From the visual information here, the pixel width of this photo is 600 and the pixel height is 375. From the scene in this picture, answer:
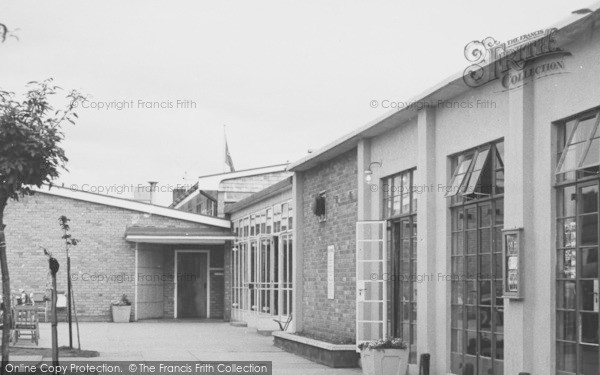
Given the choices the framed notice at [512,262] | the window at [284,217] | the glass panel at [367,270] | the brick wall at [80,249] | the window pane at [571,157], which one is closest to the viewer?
the window pane at [571,157]

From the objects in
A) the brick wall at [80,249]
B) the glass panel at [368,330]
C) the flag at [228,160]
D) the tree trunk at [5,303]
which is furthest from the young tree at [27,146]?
the flag at [228,160]

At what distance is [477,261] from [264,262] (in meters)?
14.8

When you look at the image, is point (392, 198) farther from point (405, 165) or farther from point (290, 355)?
point (290, 355)

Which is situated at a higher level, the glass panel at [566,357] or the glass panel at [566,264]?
the glass panel at [566,264]

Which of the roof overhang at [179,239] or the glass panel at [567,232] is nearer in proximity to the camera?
the glass panel at [567,232]

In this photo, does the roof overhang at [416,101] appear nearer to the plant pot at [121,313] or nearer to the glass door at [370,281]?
the glass door at [370,281]

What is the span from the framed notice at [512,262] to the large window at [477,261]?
667 mm

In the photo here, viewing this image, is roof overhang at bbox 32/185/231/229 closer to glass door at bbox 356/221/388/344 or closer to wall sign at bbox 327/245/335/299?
wall sign at bbox 327/245/335/299

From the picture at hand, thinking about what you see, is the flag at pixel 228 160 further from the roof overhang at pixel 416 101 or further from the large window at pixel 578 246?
the large window at pixel 578 246

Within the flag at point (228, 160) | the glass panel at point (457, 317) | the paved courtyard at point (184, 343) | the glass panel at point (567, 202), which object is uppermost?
the flag at point (228, 160)

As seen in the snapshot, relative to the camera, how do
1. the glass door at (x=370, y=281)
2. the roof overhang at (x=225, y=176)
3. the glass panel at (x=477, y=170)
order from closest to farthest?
1. the glass panel at (x=477, y=170)
2. the glass door at (x=370, y=281)
3. the roof overhang at (x=225, y=176)

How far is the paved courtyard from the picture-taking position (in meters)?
17.4

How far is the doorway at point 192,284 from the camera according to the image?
1300 inches

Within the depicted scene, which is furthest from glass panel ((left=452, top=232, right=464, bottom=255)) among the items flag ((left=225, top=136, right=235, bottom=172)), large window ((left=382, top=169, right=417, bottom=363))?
flag ((left=225, top=136, right=235, bottom=172))
